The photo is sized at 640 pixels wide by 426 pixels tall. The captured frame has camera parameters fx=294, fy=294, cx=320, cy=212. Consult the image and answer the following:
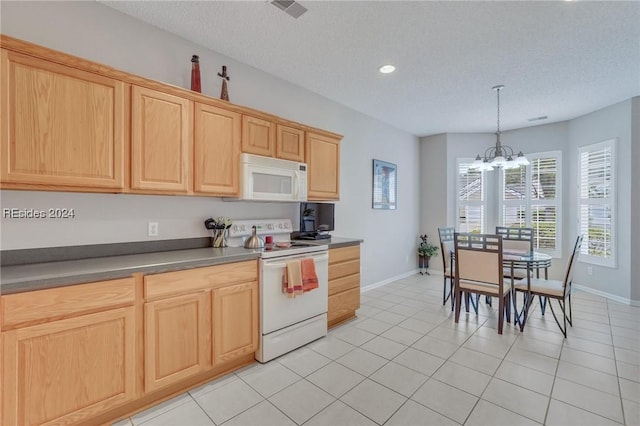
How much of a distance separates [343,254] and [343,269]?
169mm

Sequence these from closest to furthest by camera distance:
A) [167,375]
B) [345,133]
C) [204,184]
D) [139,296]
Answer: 1. [139,296]
2. [167,375]
3. [204,184]
4. [345,133]

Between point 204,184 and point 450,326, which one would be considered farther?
point 450,326

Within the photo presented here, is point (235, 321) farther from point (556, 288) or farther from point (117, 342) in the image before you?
point (556, 288)

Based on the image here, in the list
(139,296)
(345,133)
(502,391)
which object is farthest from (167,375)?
(345,133)

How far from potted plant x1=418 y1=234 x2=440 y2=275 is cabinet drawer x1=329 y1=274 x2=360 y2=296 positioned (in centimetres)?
286

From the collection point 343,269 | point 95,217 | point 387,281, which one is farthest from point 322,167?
point 387,281

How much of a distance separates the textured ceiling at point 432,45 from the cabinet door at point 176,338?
2154mm

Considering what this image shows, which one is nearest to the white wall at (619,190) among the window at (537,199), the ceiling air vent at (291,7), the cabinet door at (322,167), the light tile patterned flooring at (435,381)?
the window at (537,199)

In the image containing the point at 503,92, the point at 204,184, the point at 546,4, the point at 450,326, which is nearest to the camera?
the point at 546,4

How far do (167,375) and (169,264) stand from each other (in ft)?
2.44

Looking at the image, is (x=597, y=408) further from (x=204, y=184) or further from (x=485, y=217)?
(x=485, y=217)

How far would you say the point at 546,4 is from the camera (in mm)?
2098

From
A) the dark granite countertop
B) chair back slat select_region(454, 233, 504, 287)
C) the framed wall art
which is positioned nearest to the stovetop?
the dark granite countertop

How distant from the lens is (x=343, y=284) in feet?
10.8
